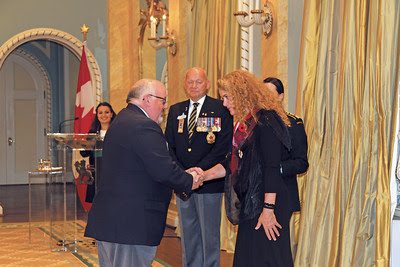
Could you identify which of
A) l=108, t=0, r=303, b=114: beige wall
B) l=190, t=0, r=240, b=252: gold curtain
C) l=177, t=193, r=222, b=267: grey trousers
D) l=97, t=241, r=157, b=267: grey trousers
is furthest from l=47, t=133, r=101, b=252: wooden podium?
l=97, t=241, r=157, b=267: grey trousers

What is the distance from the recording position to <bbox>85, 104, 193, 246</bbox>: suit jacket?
3.44m

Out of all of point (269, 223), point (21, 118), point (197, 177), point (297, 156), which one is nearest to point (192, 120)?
point (197, 177)

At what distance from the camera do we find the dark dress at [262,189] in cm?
370

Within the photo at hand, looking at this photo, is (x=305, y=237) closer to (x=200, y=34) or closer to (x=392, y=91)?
(x=392, y=91)

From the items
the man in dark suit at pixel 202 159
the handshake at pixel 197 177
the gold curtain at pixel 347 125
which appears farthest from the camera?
the man in dark suit at pixel 202 159

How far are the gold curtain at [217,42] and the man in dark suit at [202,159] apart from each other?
143cm

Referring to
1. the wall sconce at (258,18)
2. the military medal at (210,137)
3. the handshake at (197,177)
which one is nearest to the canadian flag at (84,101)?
the wall sconce at (258,18)

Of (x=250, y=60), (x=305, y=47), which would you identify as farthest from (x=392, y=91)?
(x=250, y=60)

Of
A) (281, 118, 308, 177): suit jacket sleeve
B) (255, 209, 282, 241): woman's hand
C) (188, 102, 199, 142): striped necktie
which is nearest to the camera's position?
(255, 209, 282, 241): woman's hand

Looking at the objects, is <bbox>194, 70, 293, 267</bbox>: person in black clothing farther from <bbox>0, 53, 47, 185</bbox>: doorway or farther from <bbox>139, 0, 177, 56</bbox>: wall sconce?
<bbox>0, 53, 47, 185</bbox>: doorway

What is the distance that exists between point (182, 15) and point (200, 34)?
69cm

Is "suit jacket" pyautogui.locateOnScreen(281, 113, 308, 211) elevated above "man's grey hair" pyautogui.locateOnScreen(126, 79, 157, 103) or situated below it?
below

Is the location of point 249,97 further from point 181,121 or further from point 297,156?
point 181,121

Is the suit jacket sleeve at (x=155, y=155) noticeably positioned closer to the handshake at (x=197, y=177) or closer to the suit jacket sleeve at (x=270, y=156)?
the suit jacket sleeve at (x=270, y=156)
